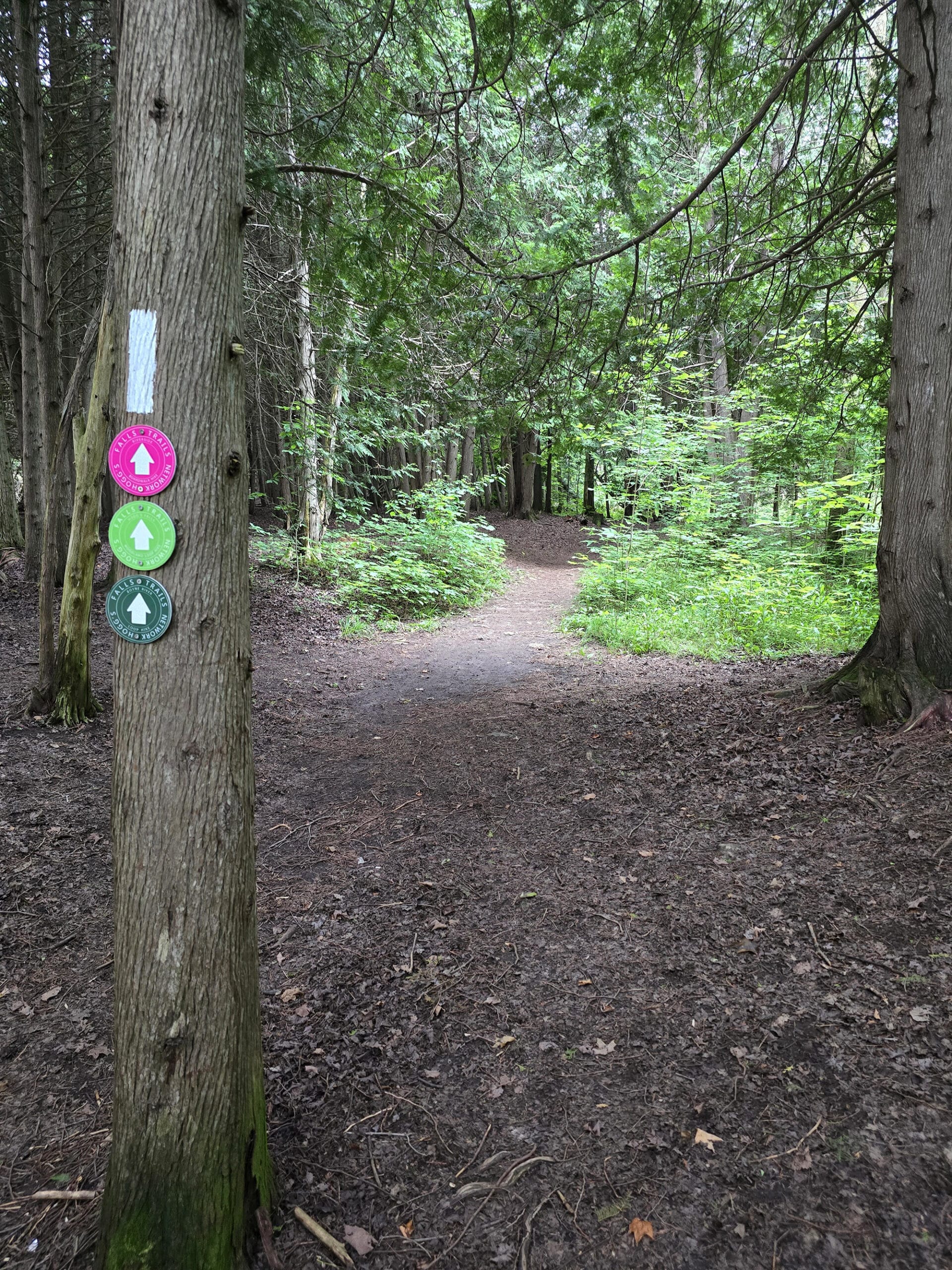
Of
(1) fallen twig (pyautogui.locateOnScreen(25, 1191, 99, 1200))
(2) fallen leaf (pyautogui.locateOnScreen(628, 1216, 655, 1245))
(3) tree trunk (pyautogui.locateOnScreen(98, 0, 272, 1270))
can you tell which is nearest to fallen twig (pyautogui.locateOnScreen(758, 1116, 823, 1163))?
(2) fallen leaf (pyautogui.locateOnScreen(628, 1216, 655, 1245))

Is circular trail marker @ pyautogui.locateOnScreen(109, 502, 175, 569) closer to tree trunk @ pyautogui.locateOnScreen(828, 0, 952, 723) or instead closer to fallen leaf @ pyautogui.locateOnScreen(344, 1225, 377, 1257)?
fallen leaf @ pyautogui.locateOnScreen(344, 1225, 377, 1257)

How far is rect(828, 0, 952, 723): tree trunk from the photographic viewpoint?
14.0 feet

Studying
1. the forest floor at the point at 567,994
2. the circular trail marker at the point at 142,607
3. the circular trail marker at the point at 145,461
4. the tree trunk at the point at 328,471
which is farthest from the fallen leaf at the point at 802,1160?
the tree trunk at the point at 328,471

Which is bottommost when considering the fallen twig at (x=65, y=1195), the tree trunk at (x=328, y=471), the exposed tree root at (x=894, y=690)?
the fallen twig at (x=65, y=1195)

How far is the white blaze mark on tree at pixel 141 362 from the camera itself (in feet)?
5.79

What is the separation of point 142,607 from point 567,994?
7.39 ft

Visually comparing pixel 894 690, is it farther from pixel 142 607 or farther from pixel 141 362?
pixel 141 362

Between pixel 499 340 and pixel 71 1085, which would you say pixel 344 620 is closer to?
pixel 499 340

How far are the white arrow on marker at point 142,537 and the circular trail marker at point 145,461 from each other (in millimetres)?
78

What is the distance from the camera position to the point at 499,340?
6211mm

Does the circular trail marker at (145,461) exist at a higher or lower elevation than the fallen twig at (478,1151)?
higher

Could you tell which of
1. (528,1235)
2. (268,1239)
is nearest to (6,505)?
(268,1239)

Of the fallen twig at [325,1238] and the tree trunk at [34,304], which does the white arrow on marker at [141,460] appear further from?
the tree trunk at [34,304]

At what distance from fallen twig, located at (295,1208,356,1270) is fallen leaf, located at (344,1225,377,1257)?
0.09 ft
